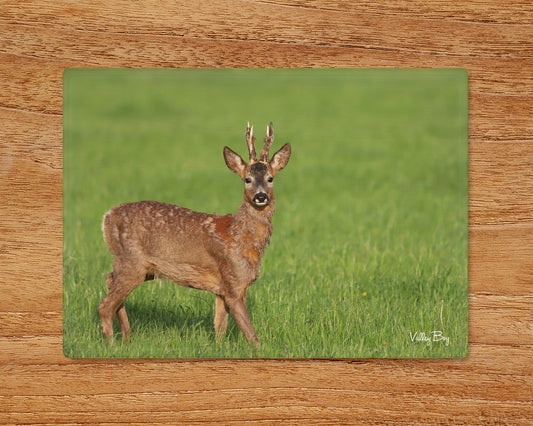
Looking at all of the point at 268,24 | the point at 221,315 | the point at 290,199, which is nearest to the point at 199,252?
the point at 221,315

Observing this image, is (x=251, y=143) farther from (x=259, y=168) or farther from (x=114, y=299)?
(x=114, y=299)

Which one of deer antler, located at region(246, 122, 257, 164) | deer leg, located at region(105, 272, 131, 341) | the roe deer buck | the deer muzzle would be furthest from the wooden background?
the deer muzzle

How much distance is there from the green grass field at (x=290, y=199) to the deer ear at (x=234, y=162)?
5 cm

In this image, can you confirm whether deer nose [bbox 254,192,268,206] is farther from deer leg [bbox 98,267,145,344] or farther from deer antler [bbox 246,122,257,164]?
deer leg [bbox 98,267,145,344]

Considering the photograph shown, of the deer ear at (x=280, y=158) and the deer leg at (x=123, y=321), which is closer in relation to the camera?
the deer ear at (x=280, y=158)

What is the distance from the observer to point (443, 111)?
6070 millimetres

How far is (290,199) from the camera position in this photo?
6586 millimetres

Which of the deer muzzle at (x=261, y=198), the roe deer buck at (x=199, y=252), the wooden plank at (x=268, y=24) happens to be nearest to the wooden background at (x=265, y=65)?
the wooden plank at (x=268, y=24)

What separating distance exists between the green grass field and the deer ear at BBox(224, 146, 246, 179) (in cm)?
5

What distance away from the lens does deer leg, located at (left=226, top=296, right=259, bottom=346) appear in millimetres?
5750

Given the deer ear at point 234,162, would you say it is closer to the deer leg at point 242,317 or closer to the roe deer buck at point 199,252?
the roe deer buck at point 199,252

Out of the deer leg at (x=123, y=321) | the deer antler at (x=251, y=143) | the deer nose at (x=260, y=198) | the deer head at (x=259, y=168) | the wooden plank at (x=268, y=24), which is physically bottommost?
the deer leg at (x=123, y=321)

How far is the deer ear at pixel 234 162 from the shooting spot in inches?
226

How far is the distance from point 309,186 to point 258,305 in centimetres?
137
